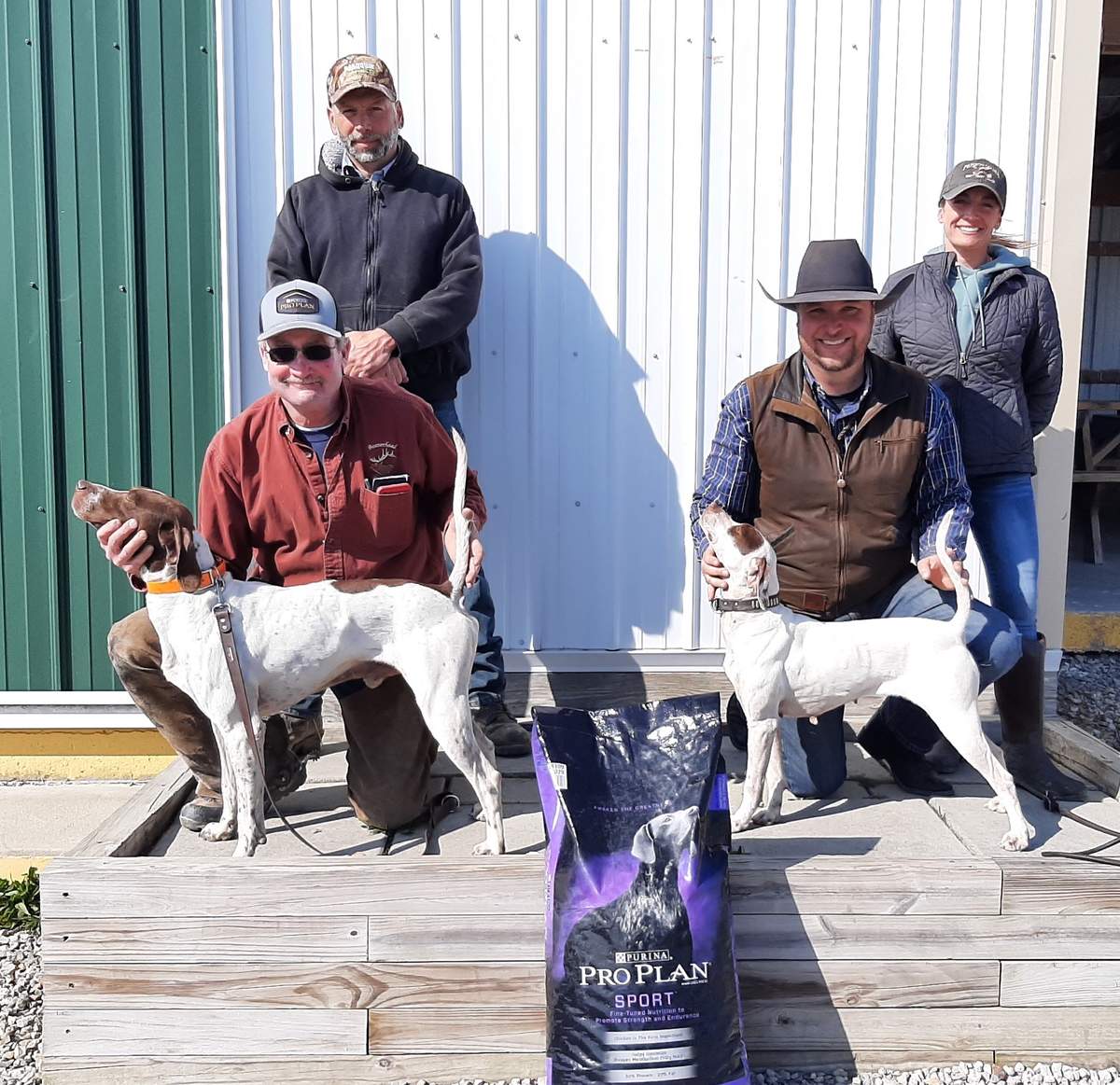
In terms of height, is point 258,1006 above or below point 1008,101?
below

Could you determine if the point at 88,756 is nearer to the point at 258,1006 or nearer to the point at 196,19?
the point at 258,1006

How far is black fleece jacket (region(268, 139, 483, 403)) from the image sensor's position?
3.36m

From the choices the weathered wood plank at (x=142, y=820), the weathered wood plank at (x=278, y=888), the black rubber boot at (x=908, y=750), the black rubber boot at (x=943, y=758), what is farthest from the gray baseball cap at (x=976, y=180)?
the weathered wood plank at (x=142, y=820)

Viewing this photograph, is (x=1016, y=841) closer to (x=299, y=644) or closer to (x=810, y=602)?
(x=810, y=602)

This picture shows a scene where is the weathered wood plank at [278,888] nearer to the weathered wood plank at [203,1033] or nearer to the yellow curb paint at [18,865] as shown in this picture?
the weathered wood plank at [203,1033]

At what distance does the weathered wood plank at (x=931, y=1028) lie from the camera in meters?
2.30

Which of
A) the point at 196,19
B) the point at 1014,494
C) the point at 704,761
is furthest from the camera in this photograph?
the point at 196,19

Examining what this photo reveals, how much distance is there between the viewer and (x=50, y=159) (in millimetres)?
3744

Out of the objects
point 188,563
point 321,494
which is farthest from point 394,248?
point 188,563

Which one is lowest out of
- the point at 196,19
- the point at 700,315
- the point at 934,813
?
the point at 934,813

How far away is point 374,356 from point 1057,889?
2274 millimetres

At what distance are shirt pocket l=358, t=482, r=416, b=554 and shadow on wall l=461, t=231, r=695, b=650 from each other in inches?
50.5

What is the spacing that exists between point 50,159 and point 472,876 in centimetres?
311

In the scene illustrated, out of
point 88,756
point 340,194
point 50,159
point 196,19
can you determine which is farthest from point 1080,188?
point 88,756
